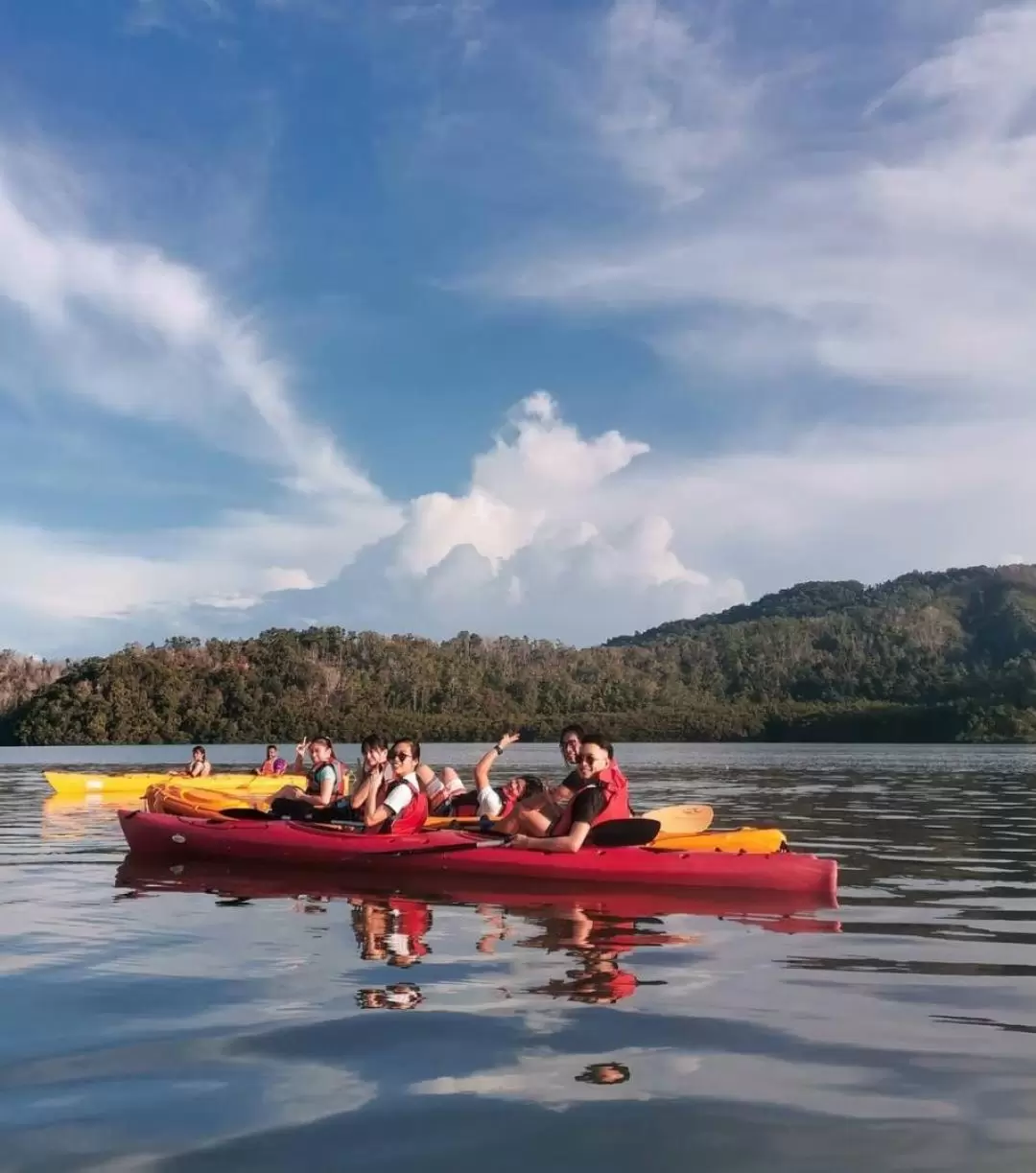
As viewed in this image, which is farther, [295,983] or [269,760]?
[269,760]

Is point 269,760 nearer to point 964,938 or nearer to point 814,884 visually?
point 814,884

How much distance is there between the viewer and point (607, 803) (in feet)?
37.5

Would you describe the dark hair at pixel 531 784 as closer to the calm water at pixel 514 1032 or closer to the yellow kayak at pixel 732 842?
the yellow kayak at pixel 732 842

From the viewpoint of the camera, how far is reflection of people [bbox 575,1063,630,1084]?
526 cm

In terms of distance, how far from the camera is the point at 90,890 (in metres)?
11.8

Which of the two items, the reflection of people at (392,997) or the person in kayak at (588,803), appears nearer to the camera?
the reflection of people at (392,997)

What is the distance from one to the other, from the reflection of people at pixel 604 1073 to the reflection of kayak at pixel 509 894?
4219mm

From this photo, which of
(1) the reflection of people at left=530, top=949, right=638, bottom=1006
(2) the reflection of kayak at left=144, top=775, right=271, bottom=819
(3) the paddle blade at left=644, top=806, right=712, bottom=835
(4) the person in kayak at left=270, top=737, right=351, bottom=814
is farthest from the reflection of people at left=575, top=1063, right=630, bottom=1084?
(2) the reflection of kayak at left=144, top=775, right=271, bottom=819

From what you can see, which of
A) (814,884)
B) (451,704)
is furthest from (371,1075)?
(451,704)

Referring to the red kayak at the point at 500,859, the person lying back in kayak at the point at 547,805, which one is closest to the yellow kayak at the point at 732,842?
the red kayak at the point at 500,859

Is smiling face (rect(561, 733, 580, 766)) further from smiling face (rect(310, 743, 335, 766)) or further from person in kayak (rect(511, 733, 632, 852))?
smiling face (rect(310, 743, 335, 766))

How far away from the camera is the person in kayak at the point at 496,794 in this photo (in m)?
13.1

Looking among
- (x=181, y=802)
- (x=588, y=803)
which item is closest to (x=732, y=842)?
(x=588, y=803)

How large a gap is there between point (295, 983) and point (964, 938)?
187 inches
